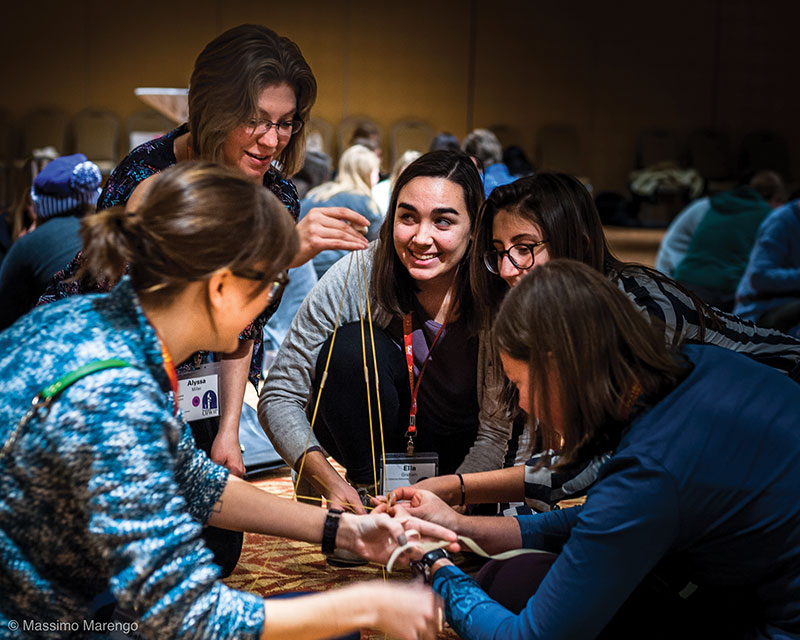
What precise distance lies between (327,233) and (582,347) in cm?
75

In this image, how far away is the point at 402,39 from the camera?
402 inches

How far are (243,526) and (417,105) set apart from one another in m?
9.19

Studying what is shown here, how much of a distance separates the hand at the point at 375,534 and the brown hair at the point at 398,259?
873mm

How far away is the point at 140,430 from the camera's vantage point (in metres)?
1.16

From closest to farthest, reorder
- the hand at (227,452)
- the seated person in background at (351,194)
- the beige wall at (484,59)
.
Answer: the hand at (227,452) → the seated person in background at (351,194) → the beige wall at (484,59)

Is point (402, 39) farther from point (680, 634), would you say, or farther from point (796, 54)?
point (680, 634)

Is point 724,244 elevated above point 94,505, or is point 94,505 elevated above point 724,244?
point 94,505

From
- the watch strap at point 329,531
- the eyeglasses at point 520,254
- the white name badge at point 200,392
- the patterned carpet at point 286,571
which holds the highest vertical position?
the eyeglasses at point 520,254

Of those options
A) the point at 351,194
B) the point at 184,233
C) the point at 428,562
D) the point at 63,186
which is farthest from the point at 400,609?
the point at 351,194

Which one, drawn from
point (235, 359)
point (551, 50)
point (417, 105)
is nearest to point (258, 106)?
point (235, 359)

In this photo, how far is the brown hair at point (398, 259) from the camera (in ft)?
7.98

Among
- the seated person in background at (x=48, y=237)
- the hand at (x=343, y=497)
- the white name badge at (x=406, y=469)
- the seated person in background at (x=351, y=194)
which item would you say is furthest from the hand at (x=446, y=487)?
the seated person in background at (x=351, y=194)

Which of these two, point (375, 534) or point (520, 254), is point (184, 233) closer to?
point (375, 534)

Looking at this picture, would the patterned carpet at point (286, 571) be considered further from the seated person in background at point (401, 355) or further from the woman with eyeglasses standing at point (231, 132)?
the seated person in background at point (401, 355)
